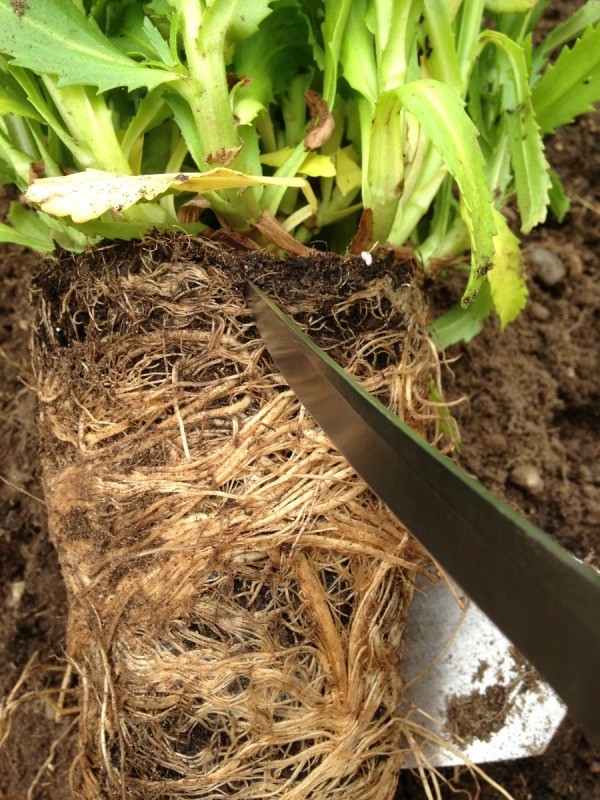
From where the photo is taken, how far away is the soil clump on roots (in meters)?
0.79

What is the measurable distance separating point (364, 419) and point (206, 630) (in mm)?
386

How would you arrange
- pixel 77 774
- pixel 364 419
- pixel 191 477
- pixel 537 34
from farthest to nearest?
pixel 537 34 < pixel 77 774 < pixel 191 477 < pixel 364 419

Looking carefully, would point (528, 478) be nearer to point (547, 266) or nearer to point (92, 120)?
point (547, 266)

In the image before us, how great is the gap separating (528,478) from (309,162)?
67cm

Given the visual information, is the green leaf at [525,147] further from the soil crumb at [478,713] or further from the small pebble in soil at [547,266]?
the soil crumb at [478,713]

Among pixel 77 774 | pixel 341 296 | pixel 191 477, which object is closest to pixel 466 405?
pixel 341 296

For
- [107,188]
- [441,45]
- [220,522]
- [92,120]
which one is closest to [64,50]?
[92,120]

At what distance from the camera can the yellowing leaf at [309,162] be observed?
792mm

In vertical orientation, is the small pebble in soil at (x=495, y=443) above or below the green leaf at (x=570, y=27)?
below

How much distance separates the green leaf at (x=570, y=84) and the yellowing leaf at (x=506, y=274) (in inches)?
6.2

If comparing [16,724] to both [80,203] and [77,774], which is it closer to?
[77,774]

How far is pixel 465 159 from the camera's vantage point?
0.69 m

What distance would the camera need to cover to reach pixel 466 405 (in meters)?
1.23

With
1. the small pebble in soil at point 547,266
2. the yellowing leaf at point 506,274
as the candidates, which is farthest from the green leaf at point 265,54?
the small pebble in soil at point 547,266
